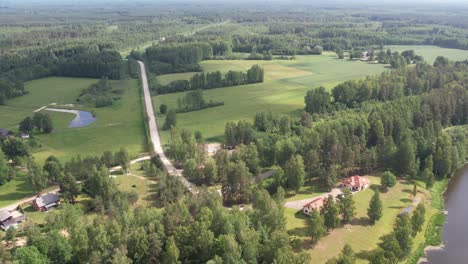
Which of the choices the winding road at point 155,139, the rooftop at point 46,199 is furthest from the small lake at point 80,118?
the rooftop at point 46,199

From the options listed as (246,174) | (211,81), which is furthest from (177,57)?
(246,174)

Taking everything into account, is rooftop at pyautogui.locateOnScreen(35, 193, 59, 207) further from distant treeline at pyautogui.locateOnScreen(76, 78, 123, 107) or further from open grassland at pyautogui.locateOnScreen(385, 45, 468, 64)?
open grassland at pyautogui.locateOnScreen(385, 45, 468, 64)

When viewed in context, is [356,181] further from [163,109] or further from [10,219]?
[163,109]

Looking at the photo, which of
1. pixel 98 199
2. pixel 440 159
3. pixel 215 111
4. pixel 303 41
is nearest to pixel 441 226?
pixel 440 159

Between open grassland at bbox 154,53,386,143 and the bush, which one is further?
the bush

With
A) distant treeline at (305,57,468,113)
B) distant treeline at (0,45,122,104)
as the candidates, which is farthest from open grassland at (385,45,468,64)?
distant treeline at (0,45,122,104)

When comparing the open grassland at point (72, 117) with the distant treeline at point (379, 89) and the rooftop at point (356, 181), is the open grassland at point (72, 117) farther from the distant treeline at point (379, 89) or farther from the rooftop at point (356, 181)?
the distant treeline at point (379, 89)
